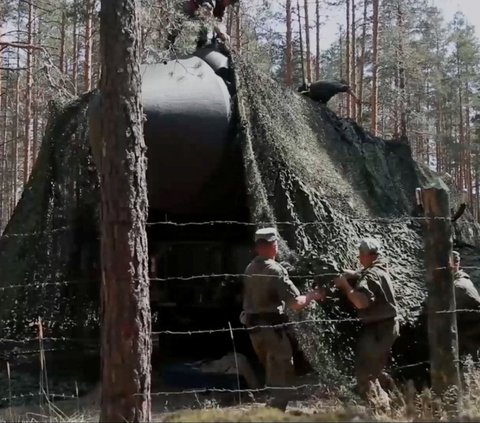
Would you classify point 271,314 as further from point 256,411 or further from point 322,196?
point 256,411

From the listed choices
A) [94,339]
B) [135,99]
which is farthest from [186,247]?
[135,99]

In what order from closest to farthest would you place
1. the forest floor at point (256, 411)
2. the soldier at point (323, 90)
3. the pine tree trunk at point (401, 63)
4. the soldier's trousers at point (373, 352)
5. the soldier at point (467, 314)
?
1. the forest floor at point (256, 411)
2. the soldier's trousers at point (373, 352)
3. the soldier at point (467, 314)
4. the soldier at point (323, 90)
5. the pine tree trunk at point (401, 63)

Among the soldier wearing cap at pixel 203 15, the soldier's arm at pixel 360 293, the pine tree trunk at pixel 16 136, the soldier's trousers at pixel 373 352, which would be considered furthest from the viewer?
the pine tree trunk at pixel 16 136

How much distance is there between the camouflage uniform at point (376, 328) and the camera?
552cm

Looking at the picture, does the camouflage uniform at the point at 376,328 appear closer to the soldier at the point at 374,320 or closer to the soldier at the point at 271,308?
the soldier at the point at 374,320

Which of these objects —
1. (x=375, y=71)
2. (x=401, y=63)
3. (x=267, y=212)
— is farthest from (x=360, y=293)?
(x=401, y=63)

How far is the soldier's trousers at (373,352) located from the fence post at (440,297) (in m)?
0.55

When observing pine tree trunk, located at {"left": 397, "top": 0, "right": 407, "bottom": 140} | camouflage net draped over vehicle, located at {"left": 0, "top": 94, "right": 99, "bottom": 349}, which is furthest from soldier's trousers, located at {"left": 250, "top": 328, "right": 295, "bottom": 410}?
pine tree trunk, located at {"left": 397, "top": 0, "right": 407, "bottom": 140}

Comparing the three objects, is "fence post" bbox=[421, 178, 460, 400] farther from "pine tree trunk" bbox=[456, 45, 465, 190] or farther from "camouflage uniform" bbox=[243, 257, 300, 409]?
"pine tree trunk" bbox=[456, 45, 465, 190]

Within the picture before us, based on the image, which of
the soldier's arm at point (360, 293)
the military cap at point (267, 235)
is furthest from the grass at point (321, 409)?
the military cap at point (267, 235)

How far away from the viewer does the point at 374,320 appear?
5.59 metres

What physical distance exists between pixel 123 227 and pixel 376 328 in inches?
96.3

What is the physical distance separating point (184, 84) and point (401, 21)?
68.7 ft

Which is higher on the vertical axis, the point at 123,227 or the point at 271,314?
the point at 123,227
